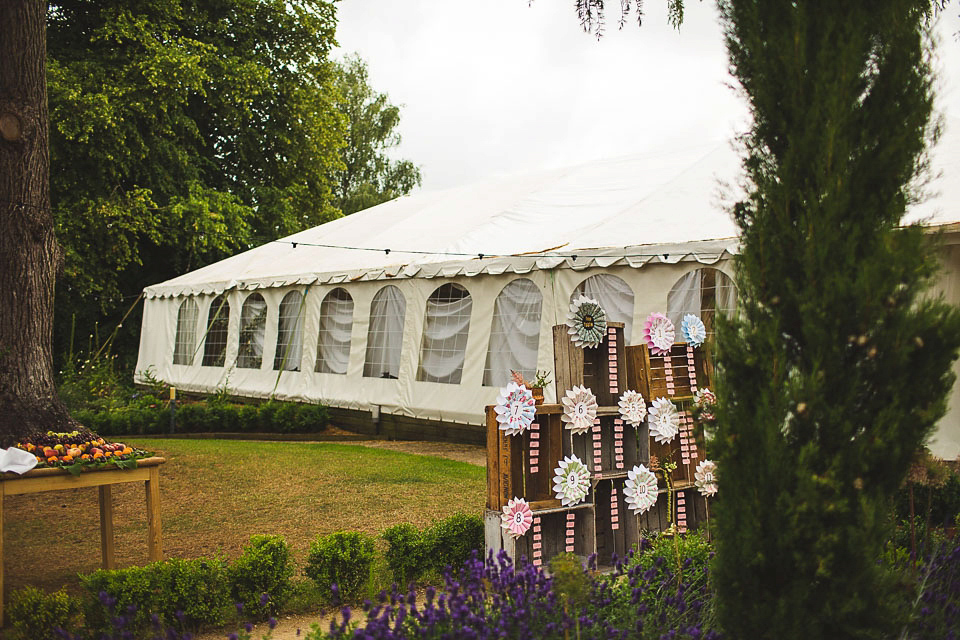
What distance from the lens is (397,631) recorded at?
8.84 feet

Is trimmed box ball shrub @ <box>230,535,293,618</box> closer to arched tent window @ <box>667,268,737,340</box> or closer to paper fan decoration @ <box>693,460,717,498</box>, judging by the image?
paper fan decoration @ <box>693,460,717,498</box>

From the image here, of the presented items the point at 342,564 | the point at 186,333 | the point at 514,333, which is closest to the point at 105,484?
the point at 342,564

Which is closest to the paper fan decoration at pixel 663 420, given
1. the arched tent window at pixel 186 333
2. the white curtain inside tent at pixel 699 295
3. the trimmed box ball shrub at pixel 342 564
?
the trimmed box ball shrub at pixel 342 564

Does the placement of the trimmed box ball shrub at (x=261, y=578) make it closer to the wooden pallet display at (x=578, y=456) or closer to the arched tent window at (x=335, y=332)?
the wooden pallet display at (x=578, y=456)

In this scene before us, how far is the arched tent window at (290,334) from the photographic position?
12930 mm

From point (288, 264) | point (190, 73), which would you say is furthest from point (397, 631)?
point (190, 73)

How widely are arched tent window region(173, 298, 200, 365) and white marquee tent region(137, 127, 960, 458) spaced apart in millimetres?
54

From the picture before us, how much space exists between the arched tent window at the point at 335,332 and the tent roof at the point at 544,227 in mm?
431

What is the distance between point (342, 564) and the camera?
4.13 meters

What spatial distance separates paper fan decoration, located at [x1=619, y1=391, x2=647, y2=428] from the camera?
457cm

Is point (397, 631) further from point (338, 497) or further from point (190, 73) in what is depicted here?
point (190, 73)

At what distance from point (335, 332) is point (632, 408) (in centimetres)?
829

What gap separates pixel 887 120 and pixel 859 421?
899 millimetres

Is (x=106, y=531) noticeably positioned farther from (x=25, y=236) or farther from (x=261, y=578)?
(x=25, y=236)
